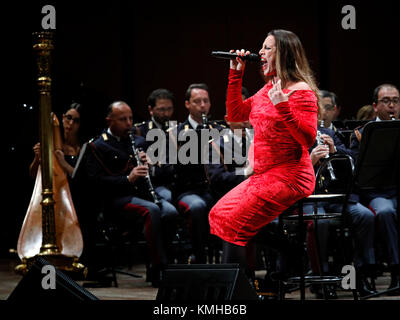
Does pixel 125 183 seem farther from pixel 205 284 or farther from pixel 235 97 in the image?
pixel 205 284

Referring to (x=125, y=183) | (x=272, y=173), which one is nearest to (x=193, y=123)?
(x=125, y=183)

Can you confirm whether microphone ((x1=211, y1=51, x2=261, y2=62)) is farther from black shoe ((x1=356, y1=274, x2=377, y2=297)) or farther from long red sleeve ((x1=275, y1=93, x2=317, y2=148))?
black shoe ((x1=356, y1=274, x2=377, y2=297))

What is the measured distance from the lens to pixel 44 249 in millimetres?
4219

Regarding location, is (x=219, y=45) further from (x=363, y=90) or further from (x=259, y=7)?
(x=363, y=90)

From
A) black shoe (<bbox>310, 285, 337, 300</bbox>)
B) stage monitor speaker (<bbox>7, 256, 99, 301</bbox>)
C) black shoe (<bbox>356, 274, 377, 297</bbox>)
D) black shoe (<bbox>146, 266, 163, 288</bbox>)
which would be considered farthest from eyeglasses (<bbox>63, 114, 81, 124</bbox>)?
stage monitor speaker (<bbox>7, 256, 99, 301</bbox>)

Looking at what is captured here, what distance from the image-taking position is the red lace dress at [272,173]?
2.75m

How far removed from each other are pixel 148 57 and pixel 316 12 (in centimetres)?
203

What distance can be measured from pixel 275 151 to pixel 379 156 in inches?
30.8

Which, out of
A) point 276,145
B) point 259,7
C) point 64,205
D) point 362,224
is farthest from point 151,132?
point 259,7

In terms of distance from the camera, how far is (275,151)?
9.27ft

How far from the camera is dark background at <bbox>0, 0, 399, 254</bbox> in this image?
7469 millimetres

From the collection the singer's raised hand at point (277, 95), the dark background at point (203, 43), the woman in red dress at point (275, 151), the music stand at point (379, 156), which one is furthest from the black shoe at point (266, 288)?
the dark background at point (203, 43)

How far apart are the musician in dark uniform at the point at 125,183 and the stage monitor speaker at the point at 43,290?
247 centimetres

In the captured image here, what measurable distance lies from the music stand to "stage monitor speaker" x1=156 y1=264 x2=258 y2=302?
55.5 inches
